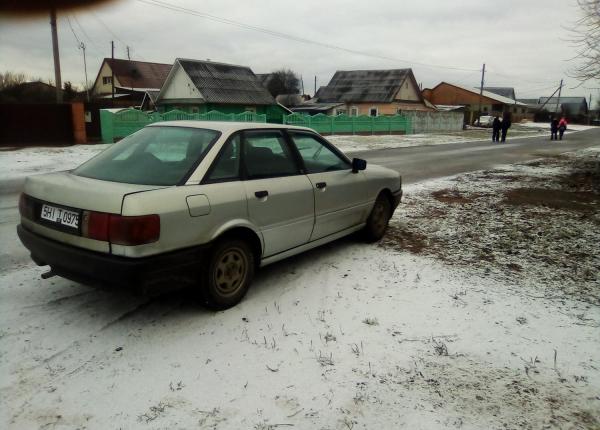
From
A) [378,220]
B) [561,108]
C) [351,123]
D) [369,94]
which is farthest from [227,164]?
[561,108]

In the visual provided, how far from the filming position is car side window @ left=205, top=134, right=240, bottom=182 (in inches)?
140

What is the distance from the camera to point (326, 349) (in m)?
3.17

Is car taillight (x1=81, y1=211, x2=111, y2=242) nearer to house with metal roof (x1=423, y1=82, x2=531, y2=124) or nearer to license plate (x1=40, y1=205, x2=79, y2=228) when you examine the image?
license plate (x1=40, y1=205, x2=79, y2=228)

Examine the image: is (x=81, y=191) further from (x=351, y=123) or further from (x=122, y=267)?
(x=351, y=123)

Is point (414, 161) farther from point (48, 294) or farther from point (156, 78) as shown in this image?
point (156, 78)

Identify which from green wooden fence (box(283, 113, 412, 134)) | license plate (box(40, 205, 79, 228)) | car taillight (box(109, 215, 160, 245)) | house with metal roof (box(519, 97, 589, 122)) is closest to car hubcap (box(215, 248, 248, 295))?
car taillight (box(109, 215, 160, 245))

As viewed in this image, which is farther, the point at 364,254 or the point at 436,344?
the point at 364,254

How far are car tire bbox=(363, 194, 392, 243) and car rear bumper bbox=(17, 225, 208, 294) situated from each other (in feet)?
8.83

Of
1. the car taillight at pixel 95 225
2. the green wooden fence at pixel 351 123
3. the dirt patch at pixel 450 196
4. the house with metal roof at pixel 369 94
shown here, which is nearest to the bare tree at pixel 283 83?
the house with metal roof at pixel 369 94

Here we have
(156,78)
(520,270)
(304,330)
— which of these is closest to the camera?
(304,330)

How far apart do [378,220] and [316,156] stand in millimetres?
1458

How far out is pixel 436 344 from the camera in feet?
10.7

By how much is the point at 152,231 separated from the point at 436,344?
2.17 metres

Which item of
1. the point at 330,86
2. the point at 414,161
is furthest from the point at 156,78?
the point at 414,161
